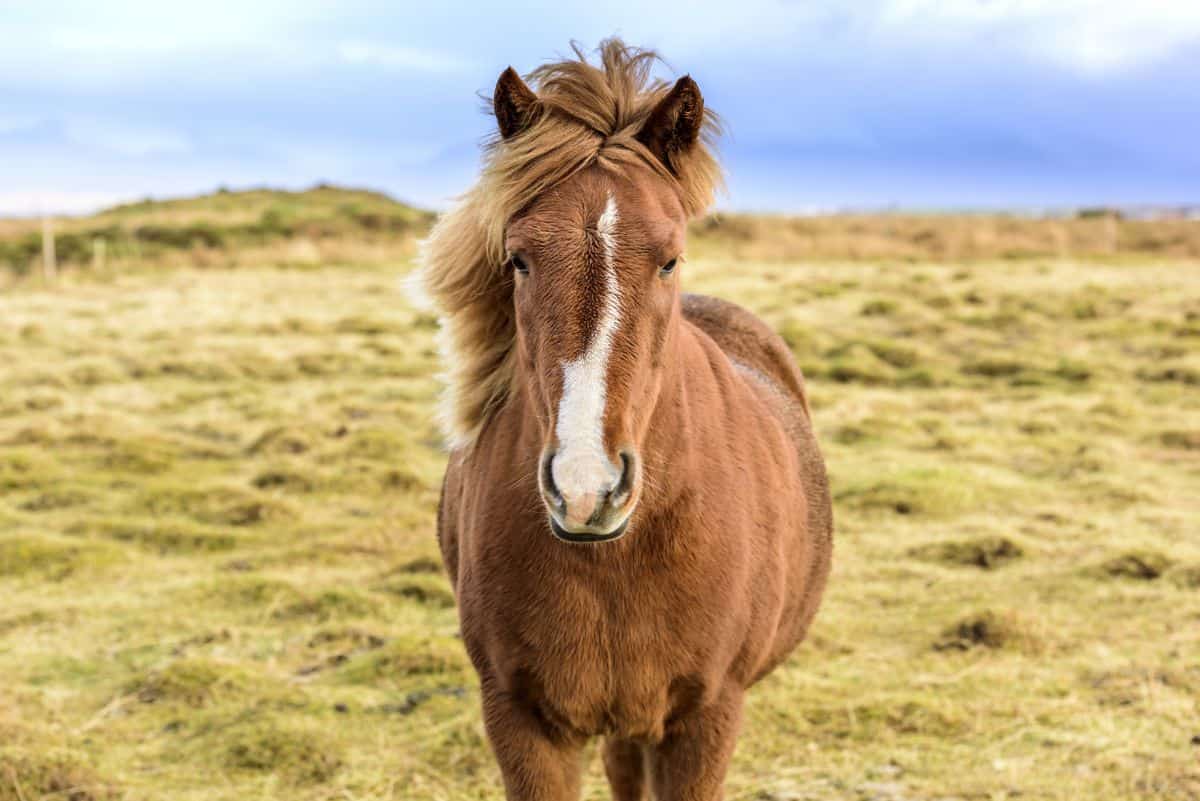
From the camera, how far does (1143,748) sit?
4.16m

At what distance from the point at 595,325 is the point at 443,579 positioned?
444cm

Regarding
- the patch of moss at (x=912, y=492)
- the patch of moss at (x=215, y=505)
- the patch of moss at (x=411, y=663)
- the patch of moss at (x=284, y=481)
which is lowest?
the patch of moss at (x=411, y=663)

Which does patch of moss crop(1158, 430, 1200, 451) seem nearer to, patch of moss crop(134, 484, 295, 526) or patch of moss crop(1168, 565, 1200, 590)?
patch of moss crop(1168, 565, 1200, 590)

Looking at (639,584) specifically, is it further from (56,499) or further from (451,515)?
(56,499)

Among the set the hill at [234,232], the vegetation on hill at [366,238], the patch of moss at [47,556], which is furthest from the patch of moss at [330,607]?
the hill at [234,232]

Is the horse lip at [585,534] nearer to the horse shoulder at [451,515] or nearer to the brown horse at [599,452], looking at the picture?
the brown horse at [599,452]

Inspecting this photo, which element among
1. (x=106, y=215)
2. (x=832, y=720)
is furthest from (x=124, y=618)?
(x=106, y=215)

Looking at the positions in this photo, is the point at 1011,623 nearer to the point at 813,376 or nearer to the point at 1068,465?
the point at 1068,465

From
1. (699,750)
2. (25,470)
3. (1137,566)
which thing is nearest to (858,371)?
(1137,566)

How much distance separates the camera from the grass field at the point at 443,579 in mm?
4297

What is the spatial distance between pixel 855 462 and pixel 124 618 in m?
5.26

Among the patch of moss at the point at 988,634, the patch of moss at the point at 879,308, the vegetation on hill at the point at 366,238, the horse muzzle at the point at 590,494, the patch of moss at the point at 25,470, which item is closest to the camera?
the horse muzzle at the point at 590,494

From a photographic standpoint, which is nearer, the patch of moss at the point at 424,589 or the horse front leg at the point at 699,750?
the horse front leg at the point at 699,750

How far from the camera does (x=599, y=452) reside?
200cm
